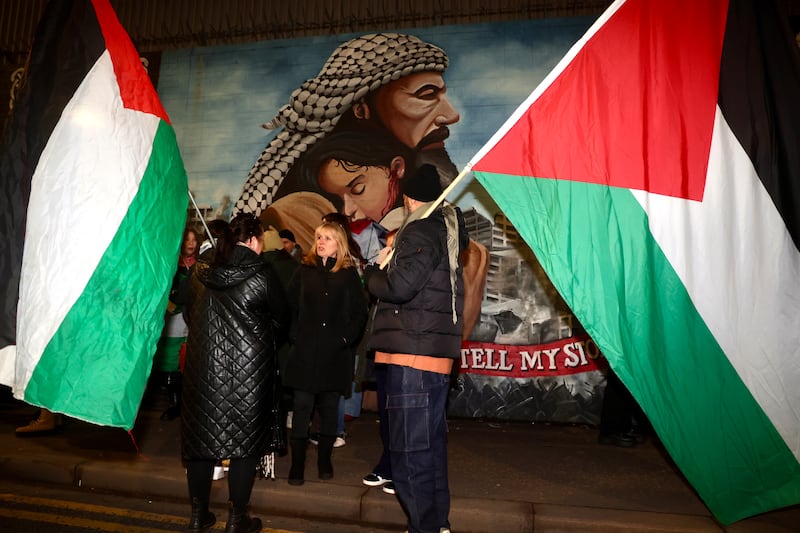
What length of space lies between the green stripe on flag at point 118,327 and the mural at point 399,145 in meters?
4.03

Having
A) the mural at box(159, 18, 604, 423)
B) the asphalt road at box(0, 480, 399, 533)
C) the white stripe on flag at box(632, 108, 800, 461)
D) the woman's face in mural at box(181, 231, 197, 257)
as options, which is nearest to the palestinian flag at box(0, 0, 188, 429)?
the asphalt road at box(0, 480, 399, 533)

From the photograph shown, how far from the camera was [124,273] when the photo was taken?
3.52m

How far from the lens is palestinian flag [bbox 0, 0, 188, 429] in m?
3.36

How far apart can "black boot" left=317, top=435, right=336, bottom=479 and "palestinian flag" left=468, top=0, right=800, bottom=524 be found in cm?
226

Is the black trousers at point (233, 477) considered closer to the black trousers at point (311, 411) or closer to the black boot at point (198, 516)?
the black boot at point (198, 516)

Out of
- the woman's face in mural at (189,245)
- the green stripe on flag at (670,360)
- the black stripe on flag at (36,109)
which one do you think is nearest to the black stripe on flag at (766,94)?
the green stripe on flag at (670,360)

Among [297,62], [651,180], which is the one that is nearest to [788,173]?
[651,180]

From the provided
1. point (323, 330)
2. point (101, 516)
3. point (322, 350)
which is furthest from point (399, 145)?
point (101, 516)

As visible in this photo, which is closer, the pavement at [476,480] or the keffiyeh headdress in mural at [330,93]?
the pavement at [476,480]

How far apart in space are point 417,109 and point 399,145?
1.59ft

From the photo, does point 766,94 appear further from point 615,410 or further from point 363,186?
point 363,186

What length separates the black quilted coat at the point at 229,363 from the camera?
3.76m

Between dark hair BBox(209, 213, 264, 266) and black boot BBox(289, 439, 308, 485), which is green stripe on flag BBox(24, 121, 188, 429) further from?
black boot BBox(289, 439, 308, 485)

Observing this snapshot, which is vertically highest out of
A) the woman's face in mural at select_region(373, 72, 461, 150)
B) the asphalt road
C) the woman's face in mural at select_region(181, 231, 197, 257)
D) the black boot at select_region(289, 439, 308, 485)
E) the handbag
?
the woman's face in mural at select_region(373, 72, 461, 150)
